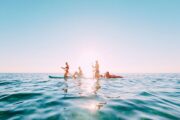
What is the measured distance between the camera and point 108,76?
107 feet

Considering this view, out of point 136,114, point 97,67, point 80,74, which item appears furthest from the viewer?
point 80,74

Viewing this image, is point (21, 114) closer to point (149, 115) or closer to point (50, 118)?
point (50, 118)

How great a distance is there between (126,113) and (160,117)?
1.20 meters

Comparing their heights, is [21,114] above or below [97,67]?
below

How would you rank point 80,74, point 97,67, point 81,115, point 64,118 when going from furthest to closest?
point 80,74 < point 97,67 < point 81,115 < point 64,118

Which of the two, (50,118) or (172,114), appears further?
(172,114)

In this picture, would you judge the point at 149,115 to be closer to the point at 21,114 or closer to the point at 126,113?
the point at 126,113

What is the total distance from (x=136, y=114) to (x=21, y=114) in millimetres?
4216

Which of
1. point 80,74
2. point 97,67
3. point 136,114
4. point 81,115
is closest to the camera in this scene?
point 81,115

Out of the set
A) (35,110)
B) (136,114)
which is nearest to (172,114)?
(136,114)

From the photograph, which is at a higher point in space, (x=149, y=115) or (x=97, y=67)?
(x=97, y=67)

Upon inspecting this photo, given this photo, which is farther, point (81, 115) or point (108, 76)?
point (108, 76)

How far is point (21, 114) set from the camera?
584 centimetres

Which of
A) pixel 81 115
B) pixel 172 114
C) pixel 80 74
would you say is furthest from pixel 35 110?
pixel 80 74
